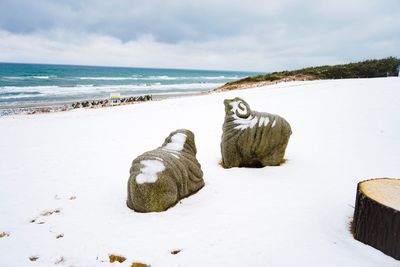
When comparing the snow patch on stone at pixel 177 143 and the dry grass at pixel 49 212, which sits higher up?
the snow patch on stone at pixel 177 143

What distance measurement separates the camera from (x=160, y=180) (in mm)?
4422

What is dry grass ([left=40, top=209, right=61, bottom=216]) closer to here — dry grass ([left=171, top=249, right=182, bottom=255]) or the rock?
the rock

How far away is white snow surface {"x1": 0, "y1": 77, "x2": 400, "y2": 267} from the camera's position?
3.53m

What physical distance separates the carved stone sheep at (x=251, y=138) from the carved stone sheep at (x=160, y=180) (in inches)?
48.0

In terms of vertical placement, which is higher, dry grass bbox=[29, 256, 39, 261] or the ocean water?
the ocean water

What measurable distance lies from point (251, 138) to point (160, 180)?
2223 millimetres

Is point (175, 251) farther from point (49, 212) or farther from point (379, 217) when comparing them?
point (49, 212)

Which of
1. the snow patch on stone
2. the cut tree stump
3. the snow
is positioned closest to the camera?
the cut tree stump

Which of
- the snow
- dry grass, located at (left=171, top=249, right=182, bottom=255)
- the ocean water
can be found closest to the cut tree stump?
dry grass, located at (left=171, top=249, right=182, bottom=255)

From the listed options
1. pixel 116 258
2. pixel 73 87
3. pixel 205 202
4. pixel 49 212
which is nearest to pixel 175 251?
pixel 116 258

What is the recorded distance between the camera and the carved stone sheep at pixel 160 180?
4430 millimetres

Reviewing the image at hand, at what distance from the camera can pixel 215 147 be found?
26.9 ft

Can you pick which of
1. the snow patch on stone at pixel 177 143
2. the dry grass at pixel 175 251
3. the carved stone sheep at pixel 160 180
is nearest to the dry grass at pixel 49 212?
the carved stone sheep at pixel 160 180

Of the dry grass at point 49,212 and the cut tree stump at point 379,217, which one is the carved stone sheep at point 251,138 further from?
the dry grass at point 49,212
